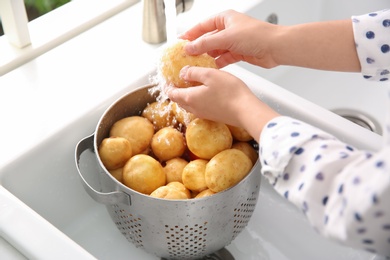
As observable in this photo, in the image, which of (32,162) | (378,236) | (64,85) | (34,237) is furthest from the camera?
(64,85)

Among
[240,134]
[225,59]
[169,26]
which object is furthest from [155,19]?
[240,134]

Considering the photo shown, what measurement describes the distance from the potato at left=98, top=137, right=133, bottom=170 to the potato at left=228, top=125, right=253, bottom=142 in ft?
0.47

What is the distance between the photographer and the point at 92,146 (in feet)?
2.45

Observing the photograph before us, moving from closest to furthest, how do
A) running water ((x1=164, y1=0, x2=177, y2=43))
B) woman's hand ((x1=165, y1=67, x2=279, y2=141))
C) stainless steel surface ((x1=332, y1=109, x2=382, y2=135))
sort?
woman's hand ((x1=165, y1=67, x2=279, y2=141))
running water ((x1=164, y1=0, x2=177, y2=43))
stainless steel surface ((x1=332, y1=109, x2=382, y2=135))

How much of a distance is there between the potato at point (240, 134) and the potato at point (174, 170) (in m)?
0.08

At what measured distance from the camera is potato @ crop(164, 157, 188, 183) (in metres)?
0.70

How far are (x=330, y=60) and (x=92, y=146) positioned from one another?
13.8 inches

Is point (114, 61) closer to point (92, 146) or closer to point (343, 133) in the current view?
point (92, 146)

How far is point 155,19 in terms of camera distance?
3.09ft

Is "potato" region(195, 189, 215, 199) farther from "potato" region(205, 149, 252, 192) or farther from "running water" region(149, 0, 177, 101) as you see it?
"running water" region(149, 0, 177, 101)

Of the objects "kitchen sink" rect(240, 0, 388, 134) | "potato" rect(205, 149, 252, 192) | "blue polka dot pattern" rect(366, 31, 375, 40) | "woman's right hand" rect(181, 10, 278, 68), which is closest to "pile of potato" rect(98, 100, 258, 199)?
"potato" rect(205, 149, 252, 192)

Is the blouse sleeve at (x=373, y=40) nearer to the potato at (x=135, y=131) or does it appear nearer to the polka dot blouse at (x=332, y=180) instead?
the polka dot blouse at (x=332, y=180)

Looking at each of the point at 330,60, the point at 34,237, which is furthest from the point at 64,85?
the point at 330,60

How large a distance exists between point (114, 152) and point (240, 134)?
0.17 m
